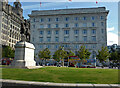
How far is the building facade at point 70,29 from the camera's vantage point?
2820 inches

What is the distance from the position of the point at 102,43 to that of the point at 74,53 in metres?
14.6

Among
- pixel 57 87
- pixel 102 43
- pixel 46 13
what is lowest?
pixel 57 87

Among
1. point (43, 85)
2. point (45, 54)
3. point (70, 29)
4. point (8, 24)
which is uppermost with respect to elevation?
point (8, 24)

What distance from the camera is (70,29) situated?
243 ft

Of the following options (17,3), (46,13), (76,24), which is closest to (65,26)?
(76,24)

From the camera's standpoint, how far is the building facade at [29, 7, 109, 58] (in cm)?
7162

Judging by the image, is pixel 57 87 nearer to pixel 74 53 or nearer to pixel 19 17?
pixel 74 53

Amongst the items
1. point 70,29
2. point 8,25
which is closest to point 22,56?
point 70,29

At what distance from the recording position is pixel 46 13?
77.6 meters

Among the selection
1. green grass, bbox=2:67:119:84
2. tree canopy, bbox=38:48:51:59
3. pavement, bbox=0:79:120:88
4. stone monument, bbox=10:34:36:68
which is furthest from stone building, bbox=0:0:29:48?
pavement, bbox=0:79:120:88

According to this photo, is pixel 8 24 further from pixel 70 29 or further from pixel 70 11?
pixel 70 11

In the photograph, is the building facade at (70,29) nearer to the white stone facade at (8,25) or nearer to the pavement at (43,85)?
the white stone facade at (8,25)

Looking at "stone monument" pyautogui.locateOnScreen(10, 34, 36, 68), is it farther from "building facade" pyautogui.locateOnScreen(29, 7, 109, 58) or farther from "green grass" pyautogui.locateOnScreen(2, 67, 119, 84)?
"building facade" pyautogui.locateOnScreen(29, 7, 109, 58)

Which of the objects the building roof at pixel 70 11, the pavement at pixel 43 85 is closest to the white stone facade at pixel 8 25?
the building roof at pixel 70 11
